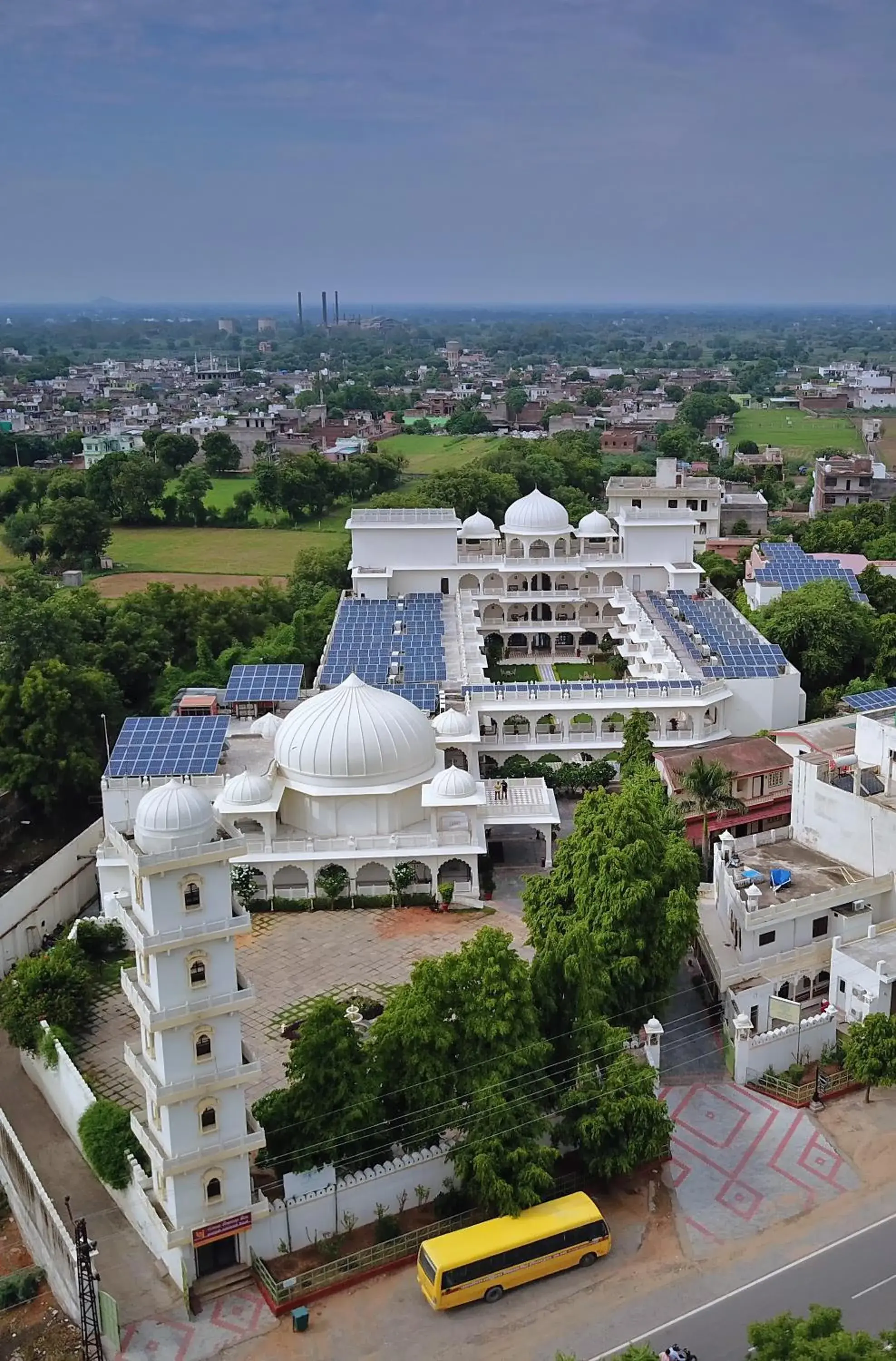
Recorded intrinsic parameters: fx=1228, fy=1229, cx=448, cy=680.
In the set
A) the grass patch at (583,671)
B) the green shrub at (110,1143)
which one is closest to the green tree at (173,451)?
the grass patch at (583,671)

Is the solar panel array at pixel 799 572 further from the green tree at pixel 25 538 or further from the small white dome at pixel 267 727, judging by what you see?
the green tree at pixel 25 538

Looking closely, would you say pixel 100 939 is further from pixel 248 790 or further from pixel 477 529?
pixel 477 529

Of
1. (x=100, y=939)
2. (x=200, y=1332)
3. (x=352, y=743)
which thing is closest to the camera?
(x=200, y=1332)

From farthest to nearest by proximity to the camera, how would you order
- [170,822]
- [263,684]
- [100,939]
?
[263,684]
[100,939]
[170,822]

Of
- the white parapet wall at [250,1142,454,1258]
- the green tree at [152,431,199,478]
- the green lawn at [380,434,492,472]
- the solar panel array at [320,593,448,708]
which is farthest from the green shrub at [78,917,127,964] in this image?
the green tree at [152,431,199,478]

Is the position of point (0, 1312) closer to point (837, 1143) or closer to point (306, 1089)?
point (306, 1089)

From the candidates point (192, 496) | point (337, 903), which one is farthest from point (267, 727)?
point (192, 496)
